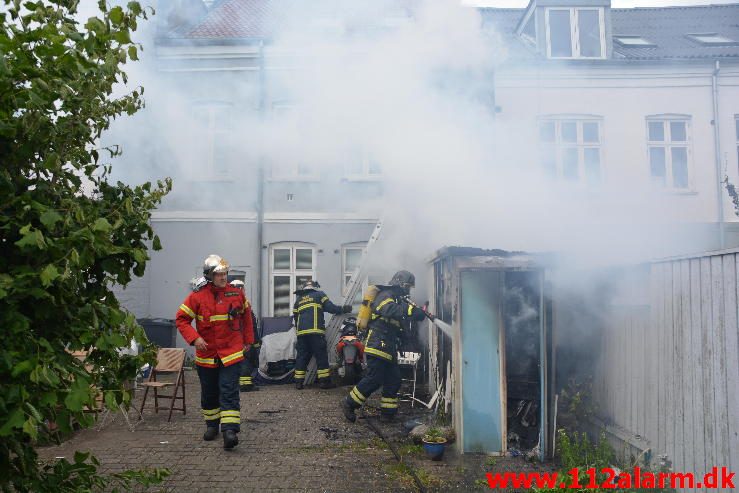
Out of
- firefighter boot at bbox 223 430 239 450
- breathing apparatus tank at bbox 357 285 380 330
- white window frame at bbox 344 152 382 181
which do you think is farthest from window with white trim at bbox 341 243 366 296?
firefighter boot at bbox 223 430 239 450

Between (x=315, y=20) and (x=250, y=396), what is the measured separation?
6774mm

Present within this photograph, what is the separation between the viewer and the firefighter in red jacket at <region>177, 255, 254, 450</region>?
543cm

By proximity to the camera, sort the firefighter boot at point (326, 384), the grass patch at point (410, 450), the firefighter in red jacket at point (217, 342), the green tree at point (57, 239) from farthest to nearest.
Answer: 1. the firefighter boot at point (326, 384)
2. the firefighter in red jacket at point (217, 342)
3. the grass patch at point (410, 450)
4. the green tree at point (57, 239)

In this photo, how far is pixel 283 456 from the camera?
525cm

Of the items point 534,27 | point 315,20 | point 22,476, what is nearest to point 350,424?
point 22,476

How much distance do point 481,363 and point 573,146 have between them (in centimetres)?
895

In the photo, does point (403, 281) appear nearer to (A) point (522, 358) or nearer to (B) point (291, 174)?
(A) point (522, 358)

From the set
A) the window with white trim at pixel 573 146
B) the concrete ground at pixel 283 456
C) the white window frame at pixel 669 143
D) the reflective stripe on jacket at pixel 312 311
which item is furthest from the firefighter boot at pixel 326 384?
the white window frame at pixel 669 143

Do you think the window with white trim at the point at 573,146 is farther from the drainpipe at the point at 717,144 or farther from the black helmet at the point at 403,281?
the black helmet at the point at 403,281

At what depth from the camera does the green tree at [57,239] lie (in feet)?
6.40

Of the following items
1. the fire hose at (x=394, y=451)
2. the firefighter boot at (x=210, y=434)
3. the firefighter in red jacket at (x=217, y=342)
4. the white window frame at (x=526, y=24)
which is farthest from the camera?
the white window frame at (x=526, y=24)

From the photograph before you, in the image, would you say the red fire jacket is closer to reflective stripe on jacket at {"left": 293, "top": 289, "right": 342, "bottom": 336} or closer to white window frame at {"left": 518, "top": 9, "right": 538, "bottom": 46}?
reflective stripe on jacket at {"left": 293, "top": 289, "right": 342, "bottom": 336}

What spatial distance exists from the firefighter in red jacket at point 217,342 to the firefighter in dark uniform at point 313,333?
2878mm

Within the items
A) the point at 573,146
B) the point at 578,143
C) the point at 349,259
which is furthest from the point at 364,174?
the point at 578,143
